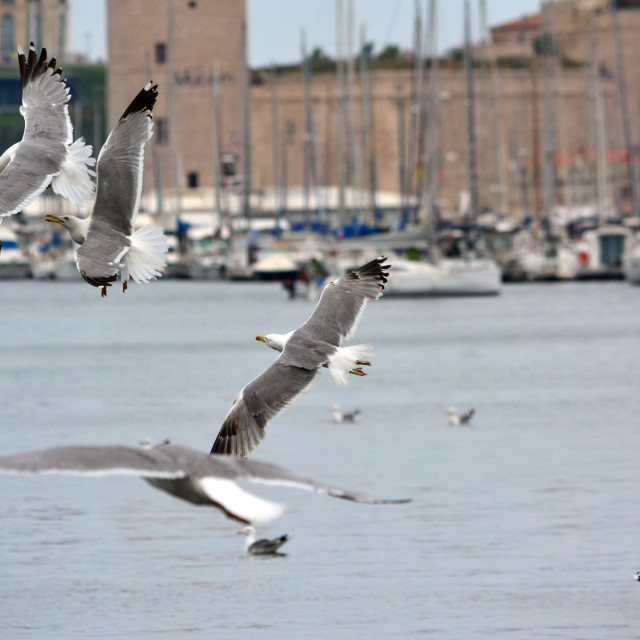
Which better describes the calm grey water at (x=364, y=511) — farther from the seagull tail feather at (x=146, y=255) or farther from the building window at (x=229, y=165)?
the building window at (x=229, y=165)

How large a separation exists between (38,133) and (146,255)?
3.39 feet

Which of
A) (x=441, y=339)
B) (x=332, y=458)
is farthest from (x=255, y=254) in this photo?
(x=332, y=458)

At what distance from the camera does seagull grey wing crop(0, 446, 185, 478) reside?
8.75 metres

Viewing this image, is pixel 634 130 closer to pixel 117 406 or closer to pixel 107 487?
pixel 117 406

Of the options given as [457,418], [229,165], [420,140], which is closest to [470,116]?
[420,140]

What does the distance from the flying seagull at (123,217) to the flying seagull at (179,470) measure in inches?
97.6

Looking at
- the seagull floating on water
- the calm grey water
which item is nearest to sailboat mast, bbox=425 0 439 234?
the calm grey water

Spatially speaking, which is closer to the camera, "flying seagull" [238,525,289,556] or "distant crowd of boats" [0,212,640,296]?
"flying seagull" [238,525,289,556]

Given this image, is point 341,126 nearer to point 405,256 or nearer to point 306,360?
point 405,256

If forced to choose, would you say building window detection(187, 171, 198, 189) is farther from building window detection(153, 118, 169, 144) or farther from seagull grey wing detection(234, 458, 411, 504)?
seagull grey wing detection(234, 458, 411, 504)

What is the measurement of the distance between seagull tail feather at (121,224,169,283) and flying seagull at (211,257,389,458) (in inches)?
39.5

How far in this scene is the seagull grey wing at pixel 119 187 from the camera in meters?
11.6

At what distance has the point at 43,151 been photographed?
38.8 feet

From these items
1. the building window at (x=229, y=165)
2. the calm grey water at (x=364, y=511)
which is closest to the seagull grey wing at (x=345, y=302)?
the calm grey water at (x=364, y=511)
